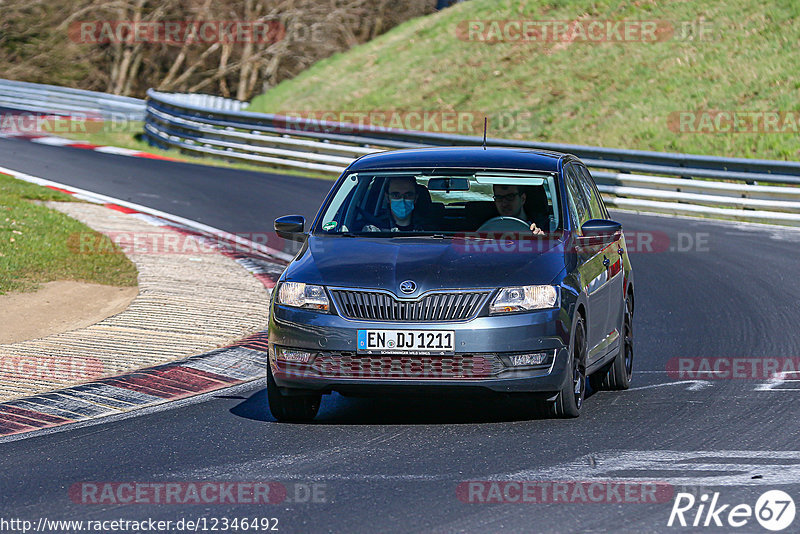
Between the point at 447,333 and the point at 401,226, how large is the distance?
139 cm

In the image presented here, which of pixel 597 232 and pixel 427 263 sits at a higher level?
pixel 597 232

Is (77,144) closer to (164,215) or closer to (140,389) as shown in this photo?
(164,215)

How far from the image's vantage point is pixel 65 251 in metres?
14.2

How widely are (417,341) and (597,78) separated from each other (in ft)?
86.3

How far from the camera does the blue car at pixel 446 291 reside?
23.6 ft

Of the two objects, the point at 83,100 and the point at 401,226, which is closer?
the point at 401,226

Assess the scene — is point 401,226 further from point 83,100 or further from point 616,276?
point 83,100

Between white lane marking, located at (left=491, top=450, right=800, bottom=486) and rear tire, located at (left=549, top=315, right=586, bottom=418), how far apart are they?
787 mm

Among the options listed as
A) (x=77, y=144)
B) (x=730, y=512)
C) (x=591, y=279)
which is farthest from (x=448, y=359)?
(x=77, y=144)

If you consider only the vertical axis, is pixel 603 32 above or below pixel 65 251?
above

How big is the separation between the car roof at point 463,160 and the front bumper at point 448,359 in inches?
63.3

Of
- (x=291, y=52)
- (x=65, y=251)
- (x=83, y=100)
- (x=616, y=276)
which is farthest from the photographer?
(x=291, y=52)

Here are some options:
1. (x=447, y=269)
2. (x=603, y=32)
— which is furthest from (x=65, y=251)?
(x=603, y=32)

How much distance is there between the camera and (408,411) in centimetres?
806
